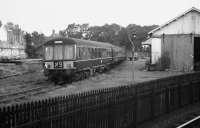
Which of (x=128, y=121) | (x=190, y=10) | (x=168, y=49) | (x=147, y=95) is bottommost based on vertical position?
(x=128, y=121)

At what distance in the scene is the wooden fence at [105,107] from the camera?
222 inches

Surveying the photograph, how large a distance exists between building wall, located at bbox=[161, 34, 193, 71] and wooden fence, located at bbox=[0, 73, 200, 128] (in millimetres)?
16838

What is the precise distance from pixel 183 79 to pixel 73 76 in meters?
9.88

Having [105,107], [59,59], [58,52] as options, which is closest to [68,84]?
[59,59]

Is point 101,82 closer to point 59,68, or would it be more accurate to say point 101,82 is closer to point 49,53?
point 59,68

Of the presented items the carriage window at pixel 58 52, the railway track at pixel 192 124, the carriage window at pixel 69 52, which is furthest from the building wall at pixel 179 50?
the railway track at pixel 192 124

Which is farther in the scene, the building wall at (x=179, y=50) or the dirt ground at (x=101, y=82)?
the building wall at (x=179, y=50)

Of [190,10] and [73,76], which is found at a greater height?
[190,10]

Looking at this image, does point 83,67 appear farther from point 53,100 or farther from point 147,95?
point 53,100

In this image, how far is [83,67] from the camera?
2156cm

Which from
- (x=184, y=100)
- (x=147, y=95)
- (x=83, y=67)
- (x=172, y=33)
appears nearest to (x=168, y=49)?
(x=172, y=33)

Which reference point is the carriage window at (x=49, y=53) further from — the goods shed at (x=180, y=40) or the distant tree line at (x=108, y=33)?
the distant tree line at (x=108, y=33)

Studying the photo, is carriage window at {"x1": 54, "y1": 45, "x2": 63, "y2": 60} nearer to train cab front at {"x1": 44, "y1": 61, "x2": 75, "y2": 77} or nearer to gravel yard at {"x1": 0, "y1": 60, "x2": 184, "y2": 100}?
train cab front at {"x1": 44, "y1": 61, "x2": 75, "y2": 77}

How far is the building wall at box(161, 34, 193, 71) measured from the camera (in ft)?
92.8
